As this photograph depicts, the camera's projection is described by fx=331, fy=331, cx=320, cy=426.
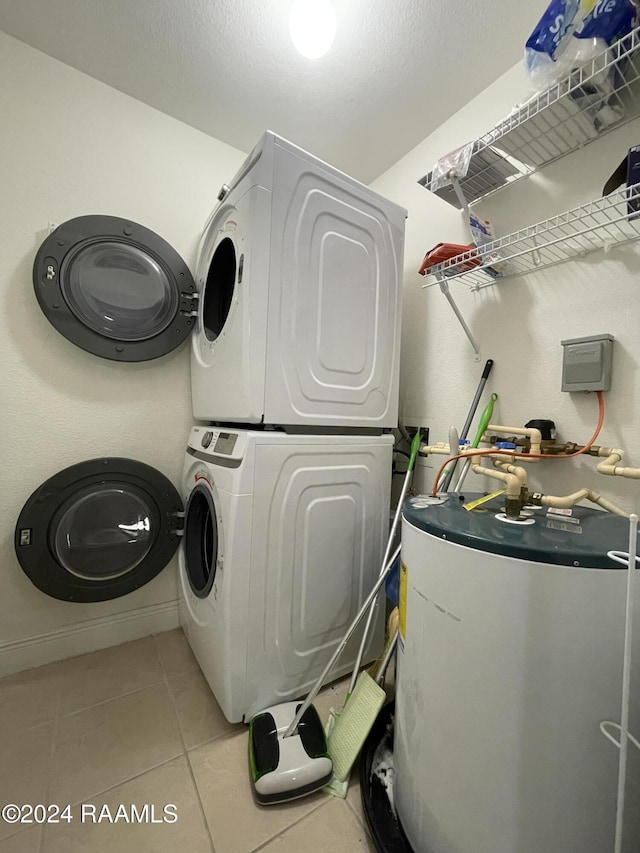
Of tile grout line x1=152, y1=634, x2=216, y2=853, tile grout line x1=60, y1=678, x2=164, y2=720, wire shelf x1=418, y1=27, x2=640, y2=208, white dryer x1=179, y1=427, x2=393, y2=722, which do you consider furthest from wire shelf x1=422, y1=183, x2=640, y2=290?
tile grout line x1=60, y1=678, x2=164, y2=720

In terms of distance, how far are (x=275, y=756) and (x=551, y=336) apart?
1.53 m

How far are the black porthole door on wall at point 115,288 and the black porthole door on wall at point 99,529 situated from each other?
1.74ft

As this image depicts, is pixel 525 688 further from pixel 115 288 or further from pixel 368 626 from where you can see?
pixel 115 288

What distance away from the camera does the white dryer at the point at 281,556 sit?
3.34 ft

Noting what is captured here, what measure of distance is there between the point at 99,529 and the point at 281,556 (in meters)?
0.85

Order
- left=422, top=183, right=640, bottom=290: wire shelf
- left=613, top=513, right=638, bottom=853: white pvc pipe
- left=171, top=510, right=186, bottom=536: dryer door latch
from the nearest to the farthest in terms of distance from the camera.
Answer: left=613, top=513, right=638, bottom=853: white pvc pipe, left=422, top=183, right=640, bottom=290: wire shelf, left=171, top=510, right=186, bottom=536: dryer door latch

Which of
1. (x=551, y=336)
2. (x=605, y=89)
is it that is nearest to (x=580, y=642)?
(x=551, y=336)

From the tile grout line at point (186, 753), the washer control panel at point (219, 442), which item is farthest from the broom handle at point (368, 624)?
the washer control panel at point (219, 442)

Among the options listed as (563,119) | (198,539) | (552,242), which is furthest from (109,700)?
(563,119)

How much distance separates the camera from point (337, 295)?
1.23 m

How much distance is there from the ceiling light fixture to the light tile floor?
233 centimetres

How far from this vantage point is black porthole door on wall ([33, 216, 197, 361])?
4.32 ft

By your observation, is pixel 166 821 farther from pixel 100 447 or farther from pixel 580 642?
pixel 100 447

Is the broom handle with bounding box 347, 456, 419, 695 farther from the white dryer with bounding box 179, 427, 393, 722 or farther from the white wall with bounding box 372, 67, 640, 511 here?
the white wall with bounding box 372, 67, 640, 511
